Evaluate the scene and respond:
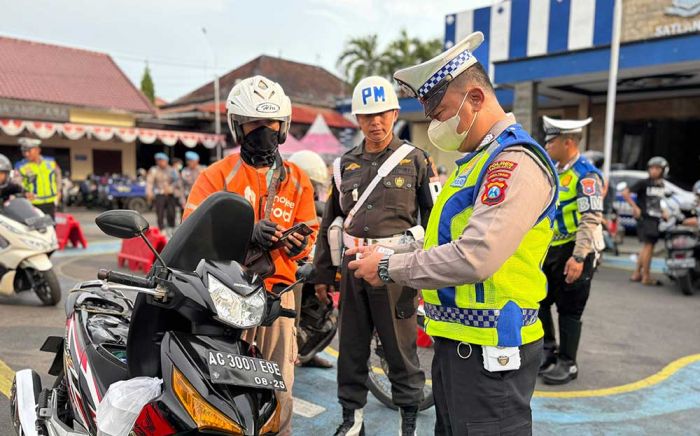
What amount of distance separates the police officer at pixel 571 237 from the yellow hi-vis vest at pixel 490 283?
219cm

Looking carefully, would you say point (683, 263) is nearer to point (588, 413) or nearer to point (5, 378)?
point (588, 413)

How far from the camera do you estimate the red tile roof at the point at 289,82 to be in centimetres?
3331

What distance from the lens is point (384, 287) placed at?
9.45 feet

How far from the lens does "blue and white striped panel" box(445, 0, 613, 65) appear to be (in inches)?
456

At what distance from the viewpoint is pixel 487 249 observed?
1.54 metres

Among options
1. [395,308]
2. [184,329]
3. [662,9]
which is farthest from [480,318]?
[662,9]

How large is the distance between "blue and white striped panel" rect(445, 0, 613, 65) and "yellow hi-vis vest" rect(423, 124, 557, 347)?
1109 centimetres

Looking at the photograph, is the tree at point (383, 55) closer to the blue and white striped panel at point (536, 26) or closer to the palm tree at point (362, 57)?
the palm tree at point (362, 57)

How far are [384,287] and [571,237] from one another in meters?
1.84

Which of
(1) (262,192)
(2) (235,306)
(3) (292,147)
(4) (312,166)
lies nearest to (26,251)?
(4) (312,166)

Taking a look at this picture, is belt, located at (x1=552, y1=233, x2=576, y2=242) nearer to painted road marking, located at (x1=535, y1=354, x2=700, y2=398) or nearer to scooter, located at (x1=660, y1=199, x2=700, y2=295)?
painted road marking, located at (x1=535, y1=354, x2=700, y2=398)

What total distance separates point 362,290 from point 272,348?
24.7 inches

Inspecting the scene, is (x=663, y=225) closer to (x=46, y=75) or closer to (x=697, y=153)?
(x=697, y=153)

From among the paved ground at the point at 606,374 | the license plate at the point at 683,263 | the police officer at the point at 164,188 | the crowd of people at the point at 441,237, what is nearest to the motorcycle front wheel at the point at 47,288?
the paved ground at the point at 606,374
